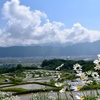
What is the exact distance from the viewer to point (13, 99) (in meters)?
7.26

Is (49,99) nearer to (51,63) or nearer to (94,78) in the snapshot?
(94,78)

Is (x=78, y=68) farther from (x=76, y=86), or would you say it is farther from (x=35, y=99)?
(x=35, y=99)

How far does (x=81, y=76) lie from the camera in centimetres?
348

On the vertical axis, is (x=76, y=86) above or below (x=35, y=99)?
above

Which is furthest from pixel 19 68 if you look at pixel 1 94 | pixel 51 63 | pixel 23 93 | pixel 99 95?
pixel 99 95

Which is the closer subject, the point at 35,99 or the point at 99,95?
the point at 99,95

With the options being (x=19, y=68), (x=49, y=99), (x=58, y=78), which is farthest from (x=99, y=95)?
(x=19, y=68)

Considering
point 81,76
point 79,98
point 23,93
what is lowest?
point 23,93

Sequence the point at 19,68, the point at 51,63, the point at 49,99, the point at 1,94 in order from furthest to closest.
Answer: the point at 51,63 → the point at 19,68 → the point at 1,94 → the point at 49,99

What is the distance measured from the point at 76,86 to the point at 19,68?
94.8m

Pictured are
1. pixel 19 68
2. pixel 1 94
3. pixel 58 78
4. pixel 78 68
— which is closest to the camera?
pixel 78 68

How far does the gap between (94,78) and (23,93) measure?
2662 centimetres

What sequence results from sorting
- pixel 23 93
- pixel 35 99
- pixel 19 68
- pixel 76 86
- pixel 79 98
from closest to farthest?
pixel 79 98
pixel 76 86
pixel 35 99
pixel 23 93
pixel 19 68

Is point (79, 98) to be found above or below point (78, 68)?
below
